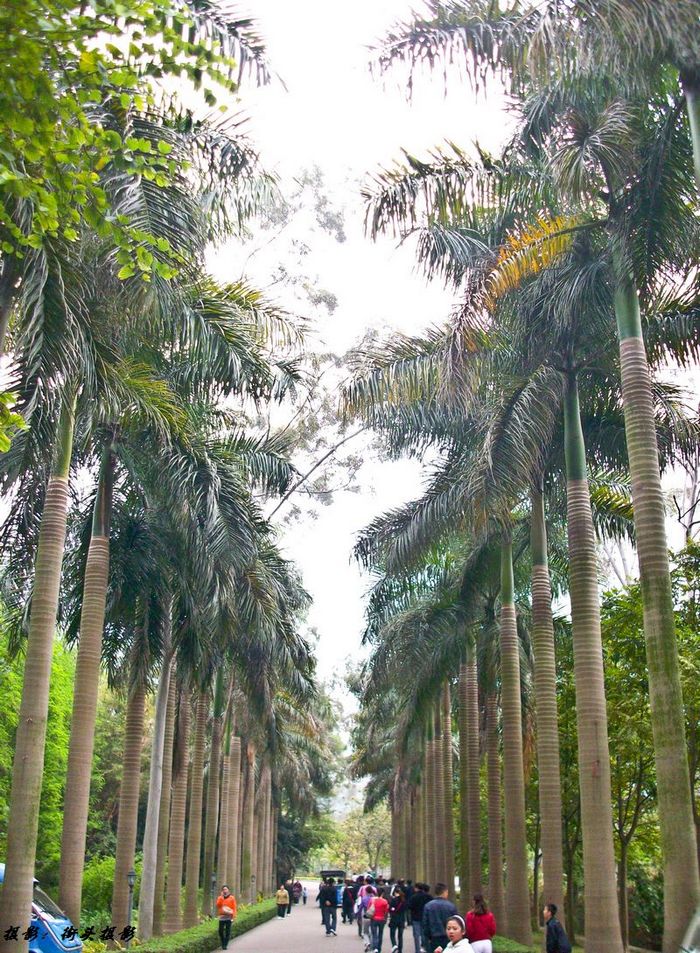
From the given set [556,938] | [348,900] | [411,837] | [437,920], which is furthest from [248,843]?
[437,920]

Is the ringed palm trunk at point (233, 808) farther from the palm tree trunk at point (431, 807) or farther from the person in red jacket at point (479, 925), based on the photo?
the person in red jacket at point (479, 925)

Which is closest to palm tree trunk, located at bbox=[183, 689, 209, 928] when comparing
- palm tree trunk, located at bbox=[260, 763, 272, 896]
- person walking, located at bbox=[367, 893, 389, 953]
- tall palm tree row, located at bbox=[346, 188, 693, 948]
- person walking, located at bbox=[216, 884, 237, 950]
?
person walking, located at bbox=[216, 884, 237, 950]

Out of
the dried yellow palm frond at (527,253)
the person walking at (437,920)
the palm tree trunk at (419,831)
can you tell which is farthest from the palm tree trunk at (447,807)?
the dried yellow palm frond at (527,253)

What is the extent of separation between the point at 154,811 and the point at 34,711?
9.21m

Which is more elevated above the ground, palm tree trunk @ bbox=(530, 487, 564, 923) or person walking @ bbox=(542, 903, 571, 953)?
palm tree trunk @ bbox=(530, 487, 564, 923)

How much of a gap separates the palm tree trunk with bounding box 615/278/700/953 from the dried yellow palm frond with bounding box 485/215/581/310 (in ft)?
5.22

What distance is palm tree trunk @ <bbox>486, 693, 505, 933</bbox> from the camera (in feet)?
76.7

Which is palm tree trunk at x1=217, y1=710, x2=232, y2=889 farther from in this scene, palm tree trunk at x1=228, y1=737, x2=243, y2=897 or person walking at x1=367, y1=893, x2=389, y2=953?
person walking at x1=367, y1=893, x2=389, y2=953

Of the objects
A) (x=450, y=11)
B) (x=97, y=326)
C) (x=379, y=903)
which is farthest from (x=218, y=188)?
(x=379, y=903)

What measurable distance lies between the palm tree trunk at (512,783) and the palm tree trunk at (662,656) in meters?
8.35

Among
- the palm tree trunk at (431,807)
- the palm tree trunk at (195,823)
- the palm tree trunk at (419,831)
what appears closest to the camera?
the palm tree trunk at (195,823)

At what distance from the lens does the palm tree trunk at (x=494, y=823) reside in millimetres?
23375

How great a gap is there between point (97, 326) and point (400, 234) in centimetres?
450

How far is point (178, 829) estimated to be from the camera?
79.7ft
